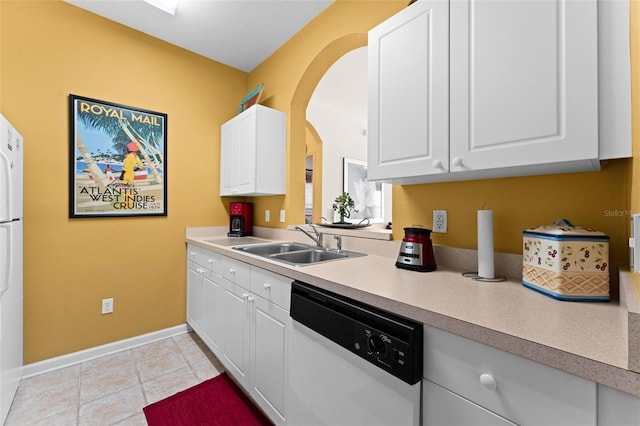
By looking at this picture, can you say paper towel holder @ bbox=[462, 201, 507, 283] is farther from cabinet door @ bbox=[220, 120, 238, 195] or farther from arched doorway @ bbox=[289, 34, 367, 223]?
cabinet door @ bbox=[220, 120, 238, 195]

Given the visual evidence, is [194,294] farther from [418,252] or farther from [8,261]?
[418,252]

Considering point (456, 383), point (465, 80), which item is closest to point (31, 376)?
point (456, 383)

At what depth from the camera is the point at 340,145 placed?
4375mm

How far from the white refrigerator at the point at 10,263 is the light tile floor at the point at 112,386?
5.2 inches

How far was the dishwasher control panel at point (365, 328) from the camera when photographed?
2.69 ft

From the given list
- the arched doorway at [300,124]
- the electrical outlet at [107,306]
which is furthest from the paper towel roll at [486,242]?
the electrical outlet at [107,306]

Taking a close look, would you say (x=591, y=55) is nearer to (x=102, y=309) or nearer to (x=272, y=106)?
(x=272, y=106)

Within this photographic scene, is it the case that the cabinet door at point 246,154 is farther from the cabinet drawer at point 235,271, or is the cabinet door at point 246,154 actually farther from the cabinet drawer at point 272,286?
the cabinet drawer at point 272,286

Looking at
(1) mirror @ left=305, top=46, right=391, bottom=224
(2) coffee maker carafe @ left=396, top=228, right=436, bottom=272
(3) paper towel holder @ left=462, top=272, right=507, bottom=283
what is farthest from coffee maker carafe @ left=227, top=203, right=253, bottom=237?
(3) paper towel holder @ left=462, top=272, right=507, bottom=283

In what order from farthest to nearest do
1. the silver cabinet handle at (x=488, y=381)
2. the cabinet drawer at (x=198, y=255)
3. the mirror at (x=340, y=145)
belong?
1. the mirror at (x=340, y=145)
2. the cabinet drawer at (x=198, y=255)
3. the silver cabinet handle at (x=488, y=381)

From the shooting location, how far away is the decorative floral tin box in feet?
2.90

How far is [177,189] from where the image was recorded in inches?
105

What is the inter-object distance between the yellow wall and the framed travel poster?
61 mm

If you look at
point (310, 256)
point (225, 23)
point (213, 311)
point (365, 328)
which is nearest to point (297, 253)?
point (310, 256)
